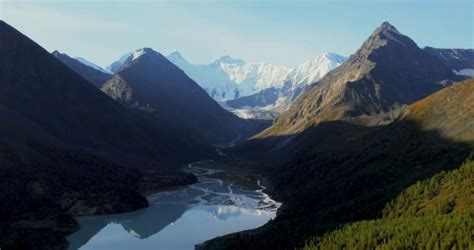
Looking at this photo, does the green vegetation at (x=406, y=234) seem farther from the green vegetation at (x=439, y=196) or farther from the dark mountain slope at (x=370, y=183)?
the green vegetation at (x=439, y=196)

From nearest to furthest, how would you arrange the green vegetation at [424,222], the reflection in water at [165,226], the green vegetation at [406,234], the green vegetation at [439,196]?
the green vegetation at [406,234] → the green vegetation at [424,222] → the green vegetation at [439,196] → the reflection in water at [165,226]

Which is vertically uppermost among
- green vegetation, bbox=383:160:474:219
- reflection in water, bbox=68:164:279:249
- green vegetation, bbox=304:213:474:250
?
reflection in water, bbox=68:164:279:249

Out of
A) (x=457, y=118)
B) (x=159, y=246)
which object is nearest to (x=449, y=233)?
(x=159, y=246)

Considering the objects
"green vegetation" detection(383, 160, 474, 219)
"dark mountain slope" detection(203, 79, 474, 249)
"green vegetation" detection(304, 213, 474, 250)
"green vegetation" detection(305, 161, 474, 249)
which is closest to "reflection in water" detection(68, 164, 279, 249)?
"dark mountain slope" detection(203, 79, 474, 249)

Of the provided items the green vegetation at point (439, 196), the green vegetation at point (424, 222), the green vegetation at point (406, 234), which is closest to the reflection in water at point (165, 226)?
the green vegetation at point (406, 234)

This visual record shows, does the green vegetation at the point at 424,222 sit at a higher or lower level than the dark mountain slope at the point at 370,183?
lower

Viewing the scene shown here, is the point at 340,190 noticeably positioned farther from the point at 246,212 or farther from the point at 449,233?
the point at 449,233

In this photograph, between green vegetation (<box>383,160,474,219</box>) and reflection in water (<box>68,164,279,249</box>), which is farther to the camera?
reflection in water (<box>68,164,279,249</box>)

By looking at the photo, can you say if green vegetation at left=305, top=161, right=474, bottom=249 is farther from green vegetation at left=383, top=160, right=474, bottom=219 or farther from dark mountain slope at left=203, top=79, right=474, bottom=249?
dark mountain slope at left=203, top=79, right=474, bottom=249

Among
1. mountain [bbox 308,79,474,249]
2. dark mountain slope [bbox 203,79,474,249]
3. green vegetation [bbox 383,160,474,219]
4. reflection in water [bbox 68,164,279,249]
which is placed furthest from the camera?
reflection in water [bbox 68,164,279,249]
